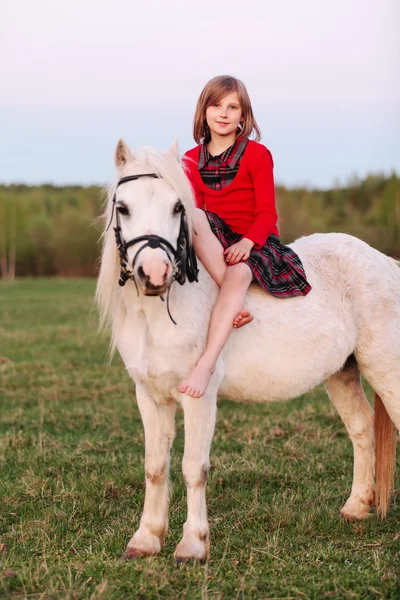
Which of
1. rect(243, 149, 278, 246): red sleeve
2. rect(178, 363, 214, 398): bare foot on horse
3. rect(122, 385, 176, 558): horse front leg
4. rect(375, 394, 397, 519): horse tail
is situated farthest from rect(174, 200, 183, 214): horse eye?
rect(375, 394, 397, 519): horse tail

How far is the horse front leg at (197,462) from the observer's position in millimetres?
3529

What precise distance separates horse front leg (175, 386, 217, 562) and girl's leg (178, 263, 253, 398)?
0.49 ft

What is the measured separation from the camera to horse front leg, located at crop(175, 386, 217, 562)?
139 inches

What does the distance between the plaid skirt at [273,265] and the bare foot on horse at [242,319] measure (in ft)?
0.93

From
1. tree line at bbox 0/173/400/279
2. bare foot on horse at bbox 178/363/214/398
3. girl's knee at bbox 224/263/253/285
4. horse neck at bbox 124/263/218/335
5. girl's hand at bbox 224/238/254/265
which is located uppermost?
girl's hand at bbox 224/238/254/265

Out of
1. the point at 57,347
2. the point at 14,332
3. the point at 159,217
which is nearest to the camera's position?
the point at 159,217

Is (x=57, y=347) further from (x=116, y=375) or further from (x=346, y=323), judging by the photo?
(x=346, y=323)

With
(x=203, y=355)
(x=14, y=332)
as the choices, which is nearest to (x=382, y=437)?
(x=203, y=355)

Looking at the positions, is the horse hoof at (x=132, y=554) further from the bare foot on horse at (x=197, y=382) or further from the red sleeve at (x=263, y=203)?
the red sleeve at (x=263, y=203)

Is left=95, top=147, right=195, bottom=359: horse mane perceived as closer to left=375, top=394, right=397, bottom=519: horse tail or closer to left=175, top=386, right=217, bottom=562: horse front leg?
left=175, top=386, right=217, bottom=562: horse front leg

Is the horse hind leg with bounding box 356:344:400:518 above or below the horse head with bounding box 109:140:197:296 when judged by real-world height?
below

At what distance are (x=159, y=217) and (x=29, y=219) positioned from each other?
66.8 meters

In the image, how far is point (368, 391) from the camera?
890 cm

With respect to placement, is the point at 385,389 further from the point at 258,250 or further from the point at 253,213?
the point at 253,213
